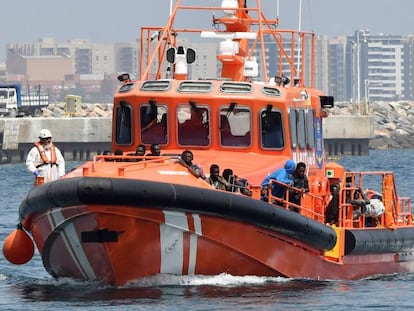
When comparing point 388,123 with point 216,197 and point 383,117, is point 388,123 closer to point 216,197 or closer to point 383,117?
point 383,117

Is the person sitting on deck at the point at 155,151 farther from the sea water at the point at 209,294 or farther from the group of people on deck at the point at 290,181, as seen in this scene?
the sea water at the point at 209,294

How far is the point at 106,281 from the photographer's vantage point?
18281mm

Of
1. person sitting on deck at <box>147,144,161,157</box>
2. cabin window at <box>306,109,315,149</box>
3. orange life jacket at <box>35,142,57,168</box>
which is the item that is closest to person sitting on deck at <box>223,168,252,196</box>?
person sitting on deck at <box>147,144,161,157</box>

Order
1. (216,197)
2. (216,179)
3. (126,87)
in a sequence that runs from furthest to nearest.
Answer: (126,87), (216,179), (216,197)

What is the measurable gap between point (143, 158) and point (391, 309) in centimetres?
310

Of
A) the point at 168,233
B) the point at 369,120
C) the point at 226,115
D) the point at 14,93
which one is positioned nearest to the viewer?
the point at 168,233

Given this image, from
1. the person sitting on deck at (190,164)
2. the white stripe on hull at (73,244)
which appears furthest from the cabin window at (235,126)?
the white stripe on hull at (73,244)

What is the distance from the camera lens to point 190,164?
713 inches

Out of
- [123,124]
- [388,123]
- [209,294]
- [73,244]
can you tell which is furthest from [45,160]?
[388,123]

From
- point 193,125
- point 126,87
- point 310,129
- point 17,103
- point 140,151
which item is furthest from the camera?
point 17,103

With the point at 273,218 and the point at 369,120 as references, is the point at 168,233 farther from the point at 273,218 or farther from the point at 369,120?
the point at 369,120

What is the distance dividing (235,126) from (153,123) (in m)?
0.97

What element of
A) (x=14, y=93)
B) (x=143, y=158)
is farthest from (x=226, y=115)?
(x=14, y=93)

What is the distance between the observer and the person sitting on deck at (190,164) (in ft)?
58.9
